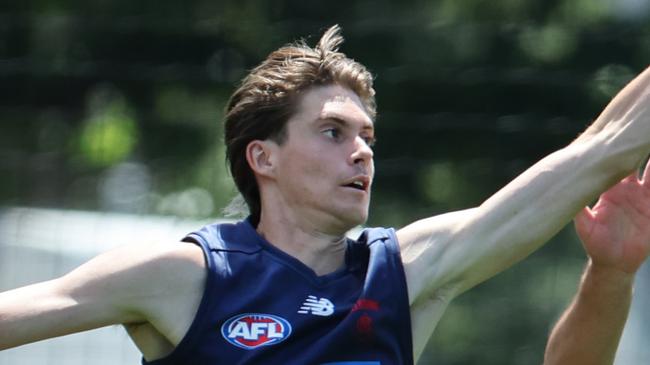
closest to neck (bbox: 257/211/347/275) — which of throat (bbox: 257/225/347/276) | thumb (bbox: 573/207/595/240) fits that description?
throat (bbox: 257/225/347/276)

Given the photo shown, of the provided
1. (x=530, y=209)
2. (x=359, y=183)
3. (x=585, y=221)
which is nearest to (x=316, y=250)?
(x=359, y=183)

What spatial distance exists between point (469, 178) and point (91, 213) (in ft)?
5.45

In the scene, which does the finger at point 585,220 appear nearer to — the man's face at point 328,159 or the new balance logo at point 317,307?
the man's face at point 328,159

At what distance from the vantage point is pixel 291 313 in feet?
11.9

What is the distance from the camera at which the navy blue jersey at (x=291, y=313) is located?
3604 millimetres

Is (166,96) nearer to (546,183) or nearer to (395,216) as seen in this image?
(395,216)

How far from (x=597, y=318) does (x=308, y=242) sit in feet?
2.51

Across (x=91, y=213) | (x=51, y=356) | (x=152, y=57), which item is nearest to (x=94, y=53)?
(x=152, y=57)

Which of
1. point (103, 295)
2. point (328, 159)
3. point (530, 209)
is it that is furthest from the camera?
point (328, 159)

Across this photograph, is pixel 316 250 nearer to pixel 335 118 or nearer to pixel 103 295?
pixel 335 118

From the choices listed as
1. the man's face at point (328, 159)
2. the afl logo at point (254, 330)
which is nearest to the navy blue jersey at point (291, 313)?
the afl logo at point (254, 330)

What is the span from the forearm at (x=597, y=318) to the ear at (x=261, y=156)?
0.84 m

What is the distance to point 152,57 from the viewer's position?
7.18m

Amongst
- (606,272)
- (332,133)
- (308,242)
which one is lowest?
(606,272)
